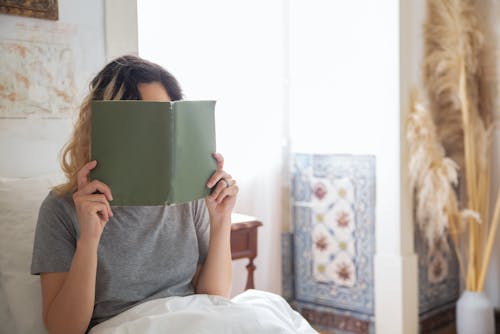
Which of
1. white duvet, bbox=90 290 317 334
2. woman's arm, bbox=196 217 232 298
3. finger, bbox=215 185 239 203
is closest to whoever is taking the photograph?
white duvet, bbox=90 290 317 334

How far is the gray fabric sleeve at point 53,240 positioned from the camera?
4.53ft

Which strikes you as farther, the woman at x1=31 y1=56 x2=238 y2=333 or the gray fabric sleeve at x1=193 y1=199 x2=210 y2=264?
the gray fabric sleeve at x1=193 y1=199 x2=210 y2=264

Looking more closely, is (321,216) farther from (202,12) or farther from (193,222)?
(193,222)

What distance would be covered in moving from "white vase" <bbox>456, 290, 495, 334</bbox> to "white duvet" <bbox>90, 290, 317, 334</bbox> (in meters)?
1.90

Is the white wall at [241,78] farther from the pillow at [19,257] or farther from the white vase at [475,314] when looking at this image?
the pillow at [19,257]

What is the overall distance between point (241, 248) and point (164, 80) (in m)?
1.20

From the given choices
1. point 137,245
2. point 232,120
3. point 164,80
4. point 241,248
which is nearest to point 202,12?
point 232,120

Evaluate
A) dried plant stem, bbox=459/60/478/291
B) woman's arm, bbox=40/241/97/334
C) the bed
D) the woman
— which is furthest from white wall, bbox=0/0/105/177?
dried plant stem, bbox=459/60/478/291

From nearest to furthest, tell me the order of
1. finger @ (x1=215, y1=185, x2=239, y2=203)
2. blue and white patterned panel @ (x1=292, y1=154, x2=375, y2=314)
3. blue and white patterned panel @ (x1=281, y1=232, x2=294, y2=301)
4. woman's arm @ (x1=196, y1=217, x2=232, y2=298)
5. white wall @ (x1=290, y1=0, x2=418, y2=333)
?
finger @ (x1=215, y1=185, x2=239, y2=203) → woman's arm @ (x1=196, y1=217, x2=232, y2=298) → white wall @ (x1=290, y1=0, x2=418, y2=333) → blue and white patterned panel @ (x1=292, y1=154, x2=375, y2=314) → blue and white patterned panel @ (x1=281, y1=232, x2=294, y2=301)

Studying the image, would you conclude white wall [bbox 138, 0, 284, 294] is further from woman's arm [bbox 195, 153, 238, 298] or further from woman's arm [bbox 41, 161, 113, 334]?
woman's arm [bbox 41, 161, 113, 334]

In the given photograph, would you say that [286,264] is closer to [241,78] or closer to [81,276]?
[241,78]

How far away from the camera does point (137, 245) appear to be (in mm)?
1506

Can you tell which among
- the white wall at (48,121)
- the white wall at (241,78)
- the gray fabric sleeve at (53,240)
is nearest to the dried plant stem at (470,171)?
the white wall at (241,78)

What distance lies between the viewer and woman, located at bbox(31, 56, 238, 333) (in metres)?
1.33
